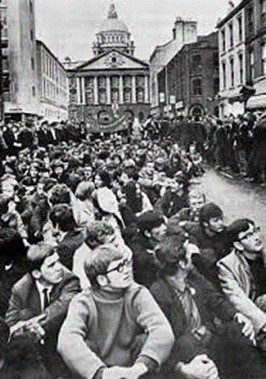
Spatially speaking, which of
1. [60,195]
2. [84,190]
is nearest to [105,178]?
[84,190]

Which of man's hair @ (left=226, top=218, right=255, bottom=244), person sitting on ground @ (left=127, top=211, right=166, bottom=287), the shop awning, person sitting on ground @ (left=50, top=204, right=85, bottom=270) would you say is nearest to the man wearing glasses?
man's hair @ (left=226, top=218, right=255, bottom=244)

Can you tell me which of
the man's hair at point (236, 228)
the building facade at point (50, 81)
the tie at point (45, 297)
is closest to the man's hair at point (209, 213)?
the man's hair at point (236, 228)

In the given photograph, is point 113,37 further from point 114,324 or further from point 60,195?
point 114,324

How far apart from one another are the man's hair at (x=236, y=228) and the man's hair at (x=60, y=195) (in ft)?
2.75

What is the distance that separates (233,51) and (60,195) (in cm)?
120

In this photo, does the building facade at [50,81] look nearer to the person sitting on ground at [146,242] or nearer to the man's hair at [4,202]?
the man's hair at [4,202]

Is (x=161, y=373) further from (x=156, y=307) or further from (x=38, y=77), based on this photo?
(x=38, y=77)

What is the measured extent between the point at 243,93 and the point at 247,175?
0.55 metres

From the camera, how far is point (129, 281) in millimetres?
2143

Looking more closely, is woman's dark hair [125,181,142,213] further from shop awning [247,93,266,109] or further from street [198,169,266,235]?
shop awning [247,93,266,109]

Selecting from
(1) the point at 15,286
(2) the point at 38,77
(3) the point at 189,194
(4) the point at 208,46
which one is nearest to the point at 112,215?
(3) the point at 189,194

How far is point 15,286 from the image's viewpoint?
2.34 meters

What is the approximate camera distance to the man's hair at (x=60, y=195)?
2.89 m

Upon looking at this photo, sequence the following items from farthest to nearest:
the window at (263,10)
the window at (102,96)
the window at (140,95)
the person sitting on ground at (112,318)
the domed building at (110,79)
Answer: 1. the window at (140,95)
2. the window at (102,96)
3. the domed building at (110,79)
4. the window at (263,10)
5. the person sitting on ground at (112,318)
